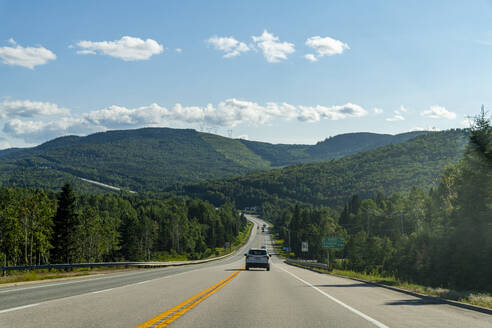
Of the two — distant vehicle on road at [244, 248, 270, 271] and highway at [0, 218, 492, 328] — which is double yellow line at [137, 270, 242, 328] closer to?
highway at [0, 218, 492, 328]

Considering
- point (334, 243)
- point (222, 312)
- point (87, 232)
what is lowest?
point (87, 232)

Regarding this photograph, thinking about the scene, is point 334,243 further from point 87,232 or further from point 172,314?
point 87,232

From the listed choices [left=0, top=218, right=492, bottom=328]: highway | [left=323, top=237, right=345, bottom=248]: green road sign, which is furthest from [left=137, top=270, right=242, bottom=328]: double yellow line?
[left=323, top=237, right=345, bottom=248]: green road sign

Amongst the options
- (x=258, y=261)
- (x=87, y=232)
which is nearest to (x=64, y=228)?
(x=258, y=261)

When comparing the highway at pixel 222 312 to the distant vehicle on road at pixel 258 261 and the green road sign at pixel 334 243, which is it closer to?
the distant vehicle on road at pixel 258 261

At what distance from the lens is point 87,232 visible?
100m

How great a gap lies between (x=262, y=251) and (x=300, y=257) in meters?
98.8

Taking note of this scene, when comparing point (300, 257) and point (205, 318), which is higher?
point (205, 318)

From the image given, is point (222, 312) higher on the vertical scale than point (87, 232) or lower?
higher

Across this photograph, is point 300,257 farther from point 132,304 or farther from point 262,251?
point 132,304

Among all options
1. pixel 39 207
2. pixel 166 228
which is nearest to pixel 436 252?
pixel 39 207

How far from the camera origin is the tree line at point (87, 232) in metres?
63.0

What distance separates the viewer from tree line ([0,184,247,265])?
2480 inches

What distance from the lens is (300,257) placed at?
446 feet
